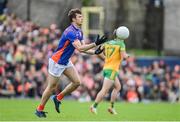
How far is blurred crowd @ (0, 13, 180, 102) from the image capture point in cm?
3209

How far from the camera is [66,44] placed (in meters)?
19.5

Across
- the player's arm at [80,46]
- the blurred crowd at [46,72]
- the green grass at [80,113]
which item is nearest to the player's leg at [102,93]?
the green grass at [80,113]

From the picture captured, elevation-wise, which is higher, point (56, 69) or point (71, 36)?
point (71, 36)

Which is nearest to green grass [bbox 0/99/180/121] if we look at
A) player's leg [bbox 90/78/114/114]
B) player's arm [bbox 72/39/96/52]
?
player's leg [bbox 90/78/114/114]

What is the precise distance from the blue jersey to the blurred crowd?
1198 centimetres

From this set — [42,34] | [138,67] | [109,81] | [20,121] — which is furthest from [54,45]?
[20,121]

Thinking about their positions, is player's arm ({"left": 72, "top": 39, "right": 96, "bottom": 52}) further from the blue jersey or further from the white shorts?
the white shorts

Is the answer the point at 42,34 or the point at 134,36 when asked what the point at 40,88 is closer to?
the point at 42,34

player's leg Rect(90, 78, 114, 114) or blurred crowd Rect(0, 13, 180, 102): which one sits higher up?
player's leg Rect(90, 78, 114, 114)

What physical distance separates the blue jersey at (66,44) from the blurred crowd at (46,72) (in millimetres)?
11982

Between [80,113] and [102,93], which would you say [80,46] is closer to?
[102,93]

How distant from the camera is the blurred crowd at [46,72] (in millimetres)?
32094

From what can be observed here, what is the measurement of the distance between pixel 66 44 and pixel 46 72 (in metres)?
13.2

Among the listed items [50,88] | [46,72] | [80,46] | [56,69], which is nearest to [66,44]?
[80,46]
